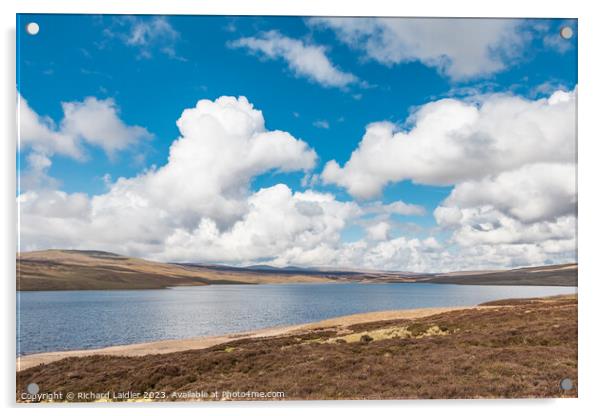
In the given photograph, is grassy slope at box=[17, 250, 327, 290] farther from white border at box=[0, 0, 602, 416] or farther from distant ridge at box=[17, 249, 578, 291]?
white border at box=[0, 0, 602, 416]

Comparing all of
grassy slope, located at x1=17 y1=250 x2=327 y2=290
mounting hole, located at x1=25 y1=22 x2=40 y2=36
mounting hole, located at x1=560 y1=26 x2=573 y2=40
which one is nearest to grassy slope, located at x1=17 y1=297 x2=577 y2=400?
grassy slope, located at x1=17 y1=250 x2=327 y2=290

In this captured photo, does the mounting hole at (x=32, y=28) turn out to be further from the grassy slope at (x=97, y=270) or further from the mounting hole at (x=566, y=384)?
the mounting hole at (x=566, y=384)

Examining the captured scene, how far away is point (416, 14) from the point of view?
10.4m

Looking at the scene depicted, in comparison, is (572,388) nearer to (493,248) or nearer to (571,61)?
(493,248)

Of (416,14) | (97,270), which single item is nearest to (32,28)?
(416,14)

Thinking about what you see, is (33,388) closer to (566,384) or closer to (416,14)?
(566,384)

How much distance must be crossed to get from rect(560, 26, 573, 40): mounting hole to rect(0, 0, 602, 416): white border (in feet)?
0.95

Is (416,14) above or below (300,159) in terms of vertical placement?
above

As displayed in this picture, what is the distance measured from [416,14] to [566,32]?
4608mm

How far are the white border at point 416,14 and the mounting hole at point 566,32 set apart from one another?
289 mm

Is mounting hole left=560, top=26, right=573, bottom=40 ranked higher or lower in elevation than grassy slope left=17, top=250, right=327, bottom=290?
higher

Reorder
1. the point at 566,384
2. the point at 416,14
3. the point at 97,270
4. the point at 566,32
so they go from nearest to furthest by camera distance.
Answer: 1. the point at 566,384
2. the point at 416,14
3. the point at 566,32
4. the point at 97,270

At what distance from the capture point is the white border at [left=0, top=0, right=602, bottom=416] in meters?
9.52

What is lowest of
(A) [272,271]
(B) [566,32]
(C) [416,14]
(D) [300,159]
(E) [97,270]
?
(E) [97,270]
